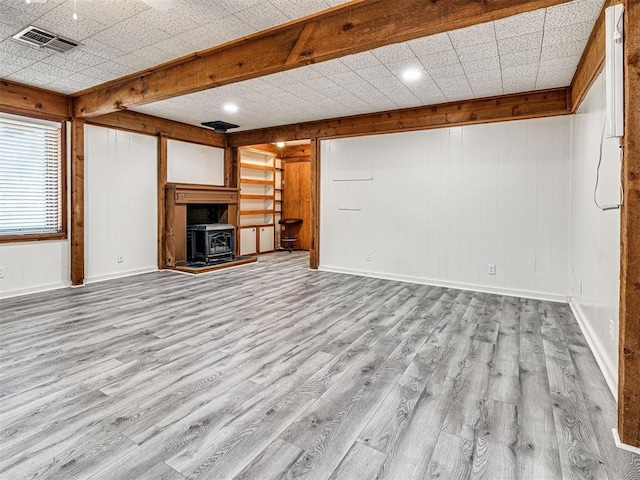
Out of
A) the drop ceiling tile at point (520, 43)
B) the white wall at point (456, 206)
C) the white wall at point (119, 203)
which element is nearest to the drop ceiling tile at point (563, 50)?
the drop ceiling tile at point (520, 43)

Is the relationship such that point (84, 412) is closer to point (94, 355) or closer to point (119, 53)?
point (94, 355)

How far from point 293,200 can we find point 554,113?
20.0 ft

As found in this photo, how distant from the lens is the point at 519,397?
222cm

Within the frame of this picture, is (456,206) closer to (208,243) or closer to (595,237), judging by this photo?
(595,237)

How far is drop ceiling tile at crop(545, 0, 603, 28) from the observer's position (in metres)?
2.55

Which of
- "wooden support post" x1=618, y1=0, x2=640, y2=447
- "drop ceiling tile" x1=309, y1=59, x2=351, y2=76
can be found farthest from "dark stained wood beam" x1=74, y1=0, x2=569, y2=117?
"drop ceiling tile" x1=309, y1=59, x2=351, y2=76

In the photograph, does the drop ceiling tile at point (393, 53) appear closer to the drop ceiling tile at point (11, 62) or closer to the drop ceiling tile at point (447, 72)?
the drop ceiling tile at point (447, 72)

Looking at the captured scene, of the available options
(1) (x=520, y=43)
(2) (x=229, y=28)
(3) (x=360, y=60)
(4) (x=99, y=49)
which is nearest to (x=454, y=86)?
(1) (x=520, y=43)

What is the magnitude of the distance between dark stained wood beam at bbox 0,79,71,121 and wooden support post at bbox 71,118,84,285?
0.23m

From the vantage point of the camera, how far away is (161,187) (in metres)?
6.26

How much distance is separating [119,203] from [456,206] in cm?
500

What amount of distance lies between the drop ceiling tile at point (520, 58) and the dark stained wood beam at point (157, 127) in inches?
201

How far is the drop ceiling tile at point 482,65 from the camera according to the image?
354 centimetres

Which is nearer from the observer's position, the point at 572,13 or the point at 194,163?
the point at 572,13
